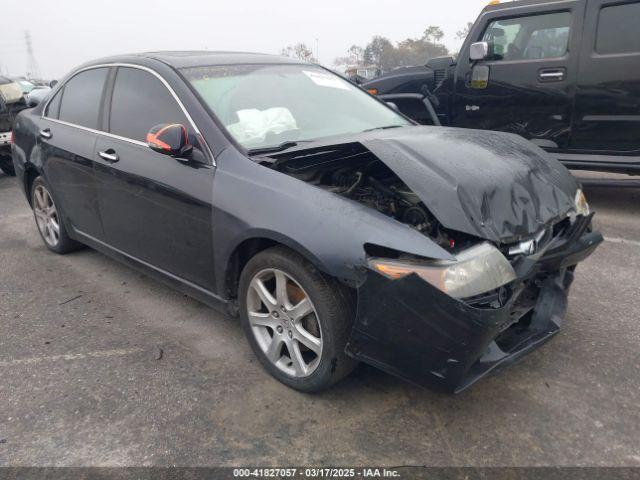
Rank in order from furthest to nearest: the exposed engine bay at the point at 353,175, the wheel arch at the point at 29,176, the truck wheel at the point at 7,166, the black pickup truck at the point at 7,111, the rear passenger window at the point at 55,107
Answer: the truck wheel at the point at 7,166, the black pickup truck at the point at 7,111, the wheel arch at the point at 29,176, the rear passenger window at the point at 55,107, the exposed engine bay at the point at 353,175

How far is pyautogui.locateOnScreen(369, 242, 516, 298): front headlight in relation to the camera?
214cm

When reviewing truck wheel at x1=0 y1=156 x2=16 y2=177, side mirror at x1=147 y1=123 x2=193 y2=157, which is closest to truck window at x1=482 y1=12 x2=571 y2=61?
side mirror at x1=147 y1=123 x2=193 y2=157

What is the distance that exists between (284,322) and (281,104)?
1.45 metres

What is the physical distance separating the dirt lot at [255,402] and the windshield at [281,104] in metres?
1.27

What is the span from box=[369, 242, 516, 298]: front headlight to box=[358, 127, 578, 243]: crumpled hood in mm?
123

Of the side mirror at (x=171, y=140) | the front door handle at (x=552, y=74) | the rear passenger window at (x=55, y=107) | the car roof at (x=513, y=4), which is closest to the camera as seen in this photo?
the side mirror at (x=171, y=140)

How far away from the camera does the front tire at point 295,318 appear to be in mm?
2426

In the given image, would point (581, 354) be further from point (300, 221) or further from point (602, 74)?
point (602, 74)

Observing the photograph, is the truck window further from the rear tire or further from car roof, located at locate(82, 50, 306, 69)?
the rear tire

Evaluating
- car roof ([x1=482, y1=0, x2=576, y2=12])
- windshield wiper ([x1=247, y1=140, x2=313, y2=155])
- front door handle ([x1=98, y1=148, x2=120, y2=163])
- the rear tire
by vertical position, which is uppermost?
car roof ([x1=482, y1=0, x2=576, y2=12])

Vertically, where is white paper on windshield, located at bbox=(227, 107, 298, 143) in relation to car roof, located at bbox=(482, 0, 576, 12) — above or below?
A: below

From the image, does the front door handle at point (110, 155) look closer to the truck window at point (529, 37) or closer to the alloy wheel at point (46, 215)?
the alloy wheel at point (46, 215)

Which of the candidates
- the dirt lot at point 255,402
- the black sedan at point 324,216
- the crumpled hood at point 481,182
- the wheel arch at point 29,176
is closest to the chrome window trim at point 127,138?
the black sedan at point 324,216

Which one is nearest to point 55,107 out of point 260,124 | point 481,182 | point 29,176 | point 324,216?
point 29,176
